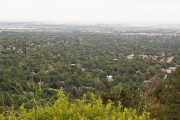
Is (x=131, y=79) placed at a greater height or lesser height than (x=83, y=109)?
lesser

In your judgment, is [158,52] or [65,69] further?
[158,52]

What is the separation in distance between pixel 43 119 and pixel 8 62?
24.4m

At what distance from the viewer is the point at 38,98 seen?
4.54 metres

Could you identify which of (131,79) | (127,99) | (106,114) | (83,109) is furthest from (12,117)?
(131,79)

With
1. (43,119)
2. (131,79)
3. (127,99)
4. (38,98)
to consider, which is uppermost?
(38,98)

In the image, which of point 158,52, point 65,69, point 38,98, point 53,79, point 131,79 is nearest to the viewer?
point 38,98

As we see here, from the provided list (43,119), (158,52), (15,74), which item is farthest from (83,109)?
(158,52)

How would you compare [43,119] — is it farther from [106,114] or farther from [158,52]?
[158,52]

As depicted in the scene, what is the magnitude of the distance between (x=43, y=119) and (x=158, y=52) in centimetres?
3978

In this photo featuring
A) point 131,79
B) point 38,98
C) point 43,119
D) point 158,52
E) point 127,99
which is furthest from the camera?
point 158,52

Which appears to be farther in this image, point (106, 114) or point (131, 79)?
point (131, 79)

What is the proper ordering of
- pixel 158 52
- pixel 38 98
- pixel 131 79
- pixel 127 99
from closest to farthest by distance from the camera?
pixel 38 98 < pixel 127 99 < pixel 131 79 < pixel 158 52

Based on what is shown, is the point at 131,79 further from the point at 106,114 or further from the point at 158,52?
the point at 158,52

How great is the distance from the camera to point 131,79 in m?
22.1
